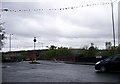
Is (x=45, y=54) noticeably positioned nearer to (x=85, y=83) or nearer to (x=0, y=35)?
(x=0, y=35)

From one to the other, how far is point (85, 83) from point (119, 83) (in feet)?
5.53

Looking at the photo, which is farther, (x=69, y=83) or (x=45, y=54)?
(x=45, y=54)

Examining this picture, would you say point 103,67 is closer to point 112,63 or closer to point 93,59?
point 112,63

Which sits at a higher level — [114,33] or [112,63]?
[114,33]

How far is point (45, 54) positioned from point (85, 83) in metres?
114

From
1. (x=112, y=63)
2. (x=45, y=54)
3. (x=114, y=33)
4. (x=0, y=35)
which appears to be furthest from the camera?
(x=45, y=54)

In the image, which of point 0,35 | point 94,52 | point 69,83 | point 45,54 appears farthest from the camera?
point 45,54

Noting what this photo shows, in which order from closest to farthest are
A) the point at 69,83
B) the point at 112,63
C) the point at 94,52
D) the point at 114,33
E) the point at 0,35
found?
the point at 69,83 < the point at 112,63 < the point at 114,33 < the point at 0,35 < the point at 94,52

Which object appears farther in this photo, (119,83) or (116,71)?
(116,71)

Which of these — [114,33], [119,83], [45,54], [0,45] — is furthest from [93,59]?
[45,54]

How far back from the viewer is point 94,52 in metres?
68.5

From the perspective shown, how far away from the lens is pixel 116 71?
78.6 feet

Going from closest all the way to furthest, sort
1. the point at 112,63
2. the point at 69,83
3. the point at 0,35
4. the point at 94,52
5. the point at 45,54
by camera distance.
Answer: the point at 69,83, the point at 112,63, the point at 0,35, the point at 94,52, the point at 45,54

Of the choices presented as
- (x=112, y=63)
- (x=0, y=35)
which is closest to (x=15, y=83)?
(x=112, y=63)
